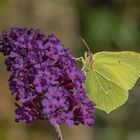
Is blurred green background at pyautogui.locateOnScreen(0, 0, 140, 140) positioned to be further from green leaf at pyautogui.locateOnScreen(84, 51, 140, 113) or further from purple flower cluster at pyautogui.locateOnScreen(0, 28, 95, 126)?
purple flower cluster at pyautogui.locateOnScreen(0, 28, 95, 126)

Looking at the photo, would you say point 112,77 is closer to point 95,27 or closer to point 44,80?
point 44,80

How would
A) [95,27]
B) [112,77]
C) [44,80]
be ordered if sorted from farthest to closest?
[95,27] → [112,77] → [44,80]

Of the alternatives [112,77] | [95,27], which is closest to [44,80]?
[112,77]

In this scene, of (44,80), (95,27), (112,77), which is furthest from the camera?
(95,27)

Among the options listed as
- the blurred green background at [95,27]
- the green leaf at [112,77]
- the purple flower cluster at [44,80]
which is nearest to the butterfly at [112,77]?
the green leaf at [112,77]

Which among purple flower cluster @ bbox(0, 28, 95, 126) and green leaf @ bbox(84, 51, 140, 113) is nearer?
purple flower cluster @ bbox(0, 28, 95, 126)

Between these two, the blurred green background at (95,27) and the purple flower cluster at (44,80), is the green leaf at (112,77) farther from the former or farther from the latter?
the blurred green background at (95,27)

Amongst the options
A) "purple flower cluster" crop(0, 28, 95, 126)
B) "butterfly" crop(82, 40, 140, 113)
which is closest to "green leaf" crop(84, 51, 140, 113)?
"butterfly" crop(82, 40, 140, 113)
